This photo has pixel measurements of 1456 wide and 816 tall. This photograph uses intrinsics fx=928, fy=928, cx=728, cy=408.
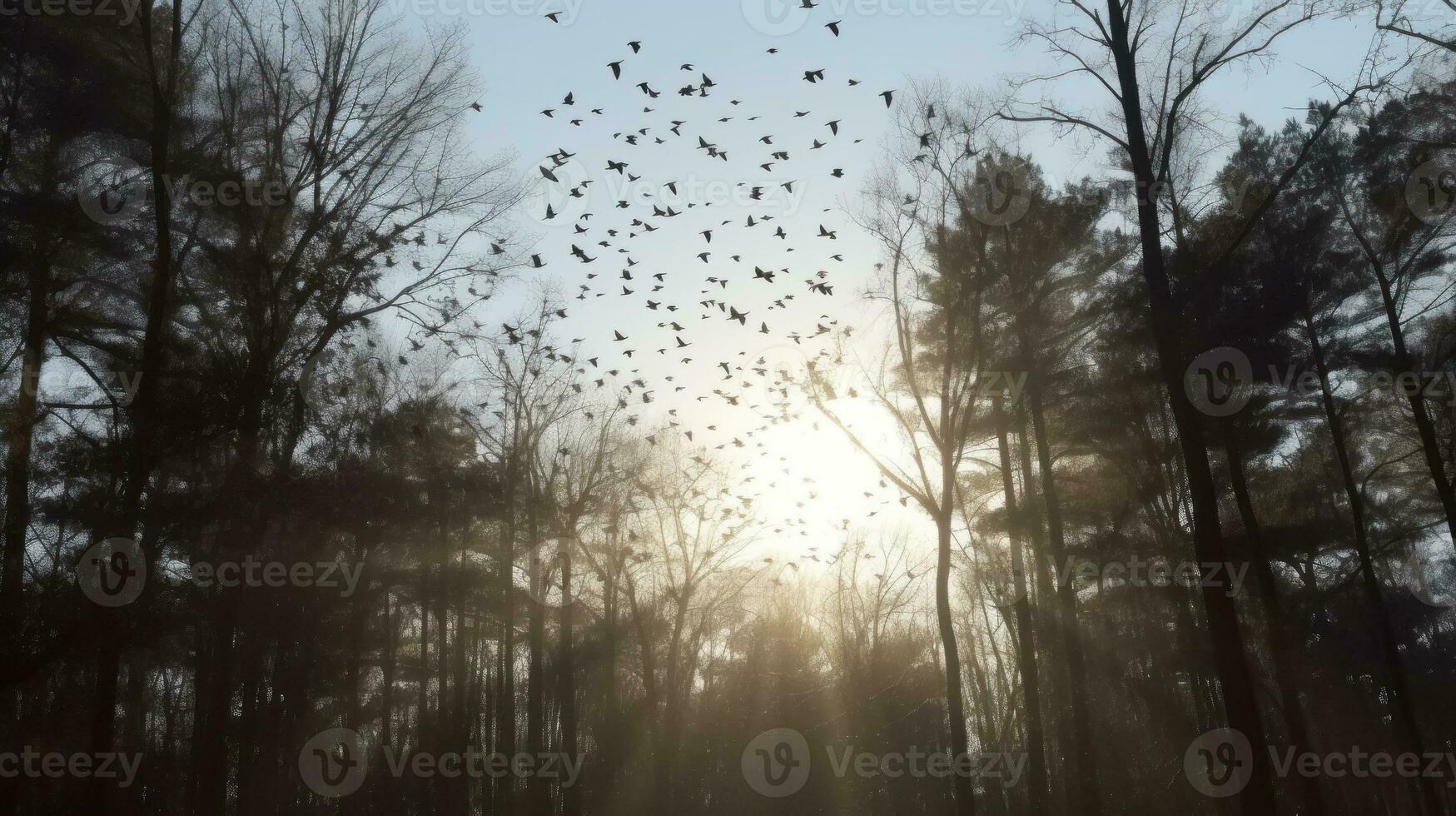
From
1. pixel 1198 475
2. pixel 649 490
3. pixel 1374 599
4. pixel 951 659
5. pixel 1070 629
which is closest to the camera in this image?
pixel 1198 475

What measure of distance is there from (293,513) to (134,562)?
2514 millimetres

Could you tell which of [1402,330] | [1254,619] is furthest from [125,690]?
[1402,330]

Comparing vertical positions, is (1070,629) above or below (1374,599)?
below

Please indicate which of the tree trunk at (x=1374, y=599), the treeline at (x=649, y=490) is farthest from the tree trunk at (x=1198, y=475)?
the tree trunk at (x=1374, y=599)

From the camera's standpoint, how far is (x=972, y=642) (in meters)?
34.3

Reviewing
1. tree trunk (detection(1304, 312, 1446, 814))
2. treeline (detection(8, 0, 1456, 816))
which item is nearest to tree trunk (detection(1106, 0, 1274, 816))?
treeline (detection(8, 0, 1456, 816))

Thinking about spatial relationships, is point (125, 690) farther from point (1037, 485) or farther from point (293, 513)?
point (1037, 485)

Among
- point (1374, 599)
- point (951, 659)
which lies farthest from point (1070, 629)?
point (1374, 599)

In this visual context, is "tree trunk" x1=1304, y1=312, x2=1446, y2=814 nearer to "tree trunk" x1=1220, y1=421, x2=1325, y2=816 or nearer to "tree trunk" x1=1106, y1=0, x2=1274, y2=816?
"tree trunk" x1=1220, y1=421, x2=1325, y2=816

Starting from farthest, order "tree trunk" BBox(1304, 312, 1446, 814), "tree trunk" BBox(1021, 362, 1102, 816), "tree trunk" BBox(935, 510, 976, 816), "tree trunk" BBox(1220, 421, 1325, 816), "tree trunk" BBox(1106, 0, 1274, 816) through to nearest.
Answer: "tree trunk" BBox(1304, 312, 1446, 814)
"tree trunk" BBox(1021, 362, 1102, 816)
"tree trunk" BBox(1220, 421, 1325, 816)
"tree trunk" BBox(935, 510, 976, 816)
"tree trunk" BBox(1106, 0, 1274, 816)

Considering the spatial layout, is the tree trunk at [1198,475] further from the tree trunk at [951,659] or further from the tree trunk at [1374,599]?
the tree trunk at [1374,599]

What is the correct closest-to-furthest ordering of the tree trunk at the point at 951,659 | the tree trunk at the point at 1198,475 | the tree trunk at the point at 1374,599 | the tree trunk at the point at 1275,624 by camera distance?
the tree trunk at the point at 1198,475, the tree trunk at the point at 951,659, the tree trunk at the point at 1275,624, the tree trunk at the point at 1374,599

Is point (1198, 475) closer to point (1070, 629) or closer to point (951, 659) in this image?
point (951, 659)

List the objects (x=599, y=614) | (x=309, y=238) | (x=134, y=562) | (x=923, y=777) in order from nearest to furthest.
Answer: (x=134, y=562)
(x=309, y=238)
(x=599, y=614)
(x=923, y=777)
